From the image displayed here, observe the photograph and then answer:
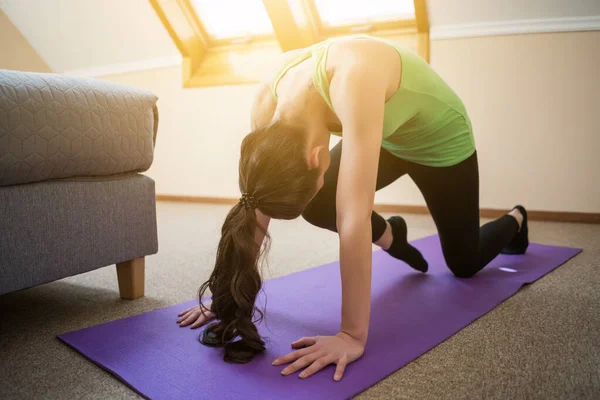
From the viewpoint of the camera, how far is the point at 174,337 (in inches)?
40.6

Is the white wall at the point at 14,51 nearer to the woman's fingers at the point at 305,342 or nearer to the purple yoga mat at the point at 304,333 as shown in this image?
the purple yoga mat at the point at 304,333

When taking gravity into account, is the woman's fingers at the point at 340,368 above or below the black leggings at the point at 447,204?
below

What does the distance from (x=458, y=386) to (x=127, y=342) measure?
0.68 meters

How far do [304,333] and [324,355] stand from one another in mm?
170

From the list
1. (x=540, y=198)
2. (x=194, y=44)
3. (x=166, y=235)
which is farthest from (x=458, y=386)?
(x=194, y=44)

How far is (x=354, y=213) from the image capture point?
2.92 ft

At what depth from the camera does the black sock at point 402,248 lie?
4.83ft

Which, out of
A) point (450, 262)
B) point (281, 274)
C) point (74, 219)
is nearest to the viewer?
point (74, 219)

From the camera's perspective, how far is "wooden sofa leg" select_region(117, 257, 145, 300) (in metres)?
1.29

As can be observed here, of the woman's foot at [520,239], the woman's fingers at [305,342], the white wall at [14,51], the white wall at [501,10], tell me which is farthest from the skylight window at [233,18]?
the woman's fingers at [305,342]

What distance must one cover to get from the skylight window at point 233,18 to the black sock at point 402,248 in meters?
2.30

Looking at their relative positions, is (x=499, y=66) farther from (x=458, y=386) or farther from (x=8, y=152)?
(x=8, y=152)

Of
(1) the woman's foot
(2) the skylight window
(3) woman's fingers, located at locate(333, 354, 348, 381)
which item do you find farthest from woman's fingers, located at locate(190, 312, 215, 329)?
(2) the skylight window

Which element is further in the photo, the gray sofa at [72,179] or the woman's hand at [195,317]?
the woman's hand at [195,317]
